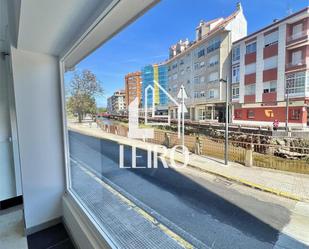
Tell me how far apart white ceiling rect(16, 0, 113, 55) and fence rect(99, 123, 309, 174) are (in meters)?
0.79

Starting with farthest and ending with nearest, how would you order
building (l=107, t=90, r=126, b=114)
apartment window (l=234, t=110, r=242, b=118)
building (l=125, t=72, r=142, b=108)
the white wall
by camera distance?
the white wall < building (l=107, t=90, r=126, b=114) < building (l=125, t=72, r=142, b=108) < apartment window (l=234, t=110, r=242, b=118)

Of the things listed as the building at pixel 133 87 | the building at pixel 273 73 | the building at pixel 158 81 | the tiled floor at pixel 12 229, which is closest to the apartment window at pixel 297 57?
the building at pixel 273 73

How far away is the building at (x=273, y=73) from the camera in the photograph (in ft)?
1.82

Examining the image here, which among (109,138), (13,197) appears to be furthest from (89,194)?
(13,197)

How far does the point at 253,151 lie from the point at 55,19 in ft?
4.03

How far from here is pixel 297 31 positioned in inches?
22.4

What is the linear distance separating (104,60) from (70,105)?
86 cm

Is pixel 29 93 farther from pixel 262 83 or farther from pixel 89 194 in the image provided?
pixel 262 83

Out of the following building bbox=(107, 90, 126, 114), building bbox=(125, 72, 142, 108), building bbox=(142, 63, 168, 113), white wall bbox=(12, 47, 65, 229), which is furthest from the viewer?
white wall bbox=(12, 47, 65, 229)

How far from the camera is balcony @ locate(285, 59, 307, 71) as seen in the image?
0.54 metres

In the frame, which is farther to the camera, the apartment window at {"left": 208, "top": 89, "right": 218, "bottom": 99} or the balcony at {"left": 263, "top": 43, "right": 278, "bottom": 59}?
the apartment window at {"left": 208, "top": 89, "right": 218, "bottom": 99}

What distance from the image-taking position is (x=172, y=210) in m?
1.28

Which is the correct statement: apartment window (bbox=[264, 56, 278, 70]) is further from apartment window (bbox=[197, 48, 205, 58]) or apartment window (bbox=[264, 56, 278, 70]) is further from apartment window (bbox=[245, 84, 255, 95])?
apartment window (bbox=[197, 48, 205, 58])

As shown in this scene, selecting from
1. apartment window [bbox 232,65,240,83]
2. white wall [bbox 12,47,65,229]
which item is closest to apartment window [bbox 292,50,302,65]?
apartment window [bbox 232,65,240,83]
